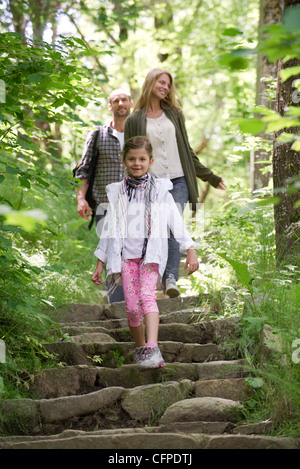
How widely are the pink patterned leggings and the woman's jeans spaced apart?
0.96m

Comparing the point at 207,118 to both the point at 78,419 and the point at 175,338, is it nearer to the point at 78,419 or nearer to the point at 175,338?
the point at 175,338

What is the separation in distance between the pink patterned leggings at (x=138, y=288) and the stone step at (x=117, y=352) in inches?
10.0

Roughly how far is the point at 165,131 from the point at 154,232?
5.32ft

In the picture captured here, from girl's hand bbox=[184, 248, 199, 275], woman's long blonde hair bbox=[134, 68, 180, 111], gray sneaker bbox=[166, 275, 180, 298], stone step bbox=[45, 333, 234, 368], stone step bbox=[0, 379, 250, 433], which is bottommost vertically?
stone step bbox=[0, 379, 250, 433]

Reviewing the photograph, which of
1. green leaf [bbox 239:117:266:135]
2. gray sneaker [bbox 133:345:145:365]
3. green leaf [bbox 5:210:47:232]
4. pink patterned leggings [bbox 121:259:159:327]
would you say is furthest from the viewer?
pink patterned leggings [bbox 121:259:159:327]

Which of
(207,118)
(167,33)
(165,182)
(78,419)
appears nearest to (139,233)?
(165,182)

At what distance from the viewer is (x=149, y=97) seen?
5621 millimetres

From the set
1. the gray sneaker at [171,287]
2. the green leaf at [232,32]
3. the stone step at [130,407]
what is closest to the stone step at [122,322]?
the gray sneaker at [171,287]

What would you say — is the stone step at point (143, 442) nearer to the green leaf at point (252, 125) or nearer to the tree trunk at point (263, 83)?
the green leaf at point (252, 125)

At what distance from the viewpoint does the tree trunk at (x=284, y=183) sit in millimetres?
4668

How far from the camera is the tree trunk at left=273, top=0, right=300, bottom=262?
4.67 meters

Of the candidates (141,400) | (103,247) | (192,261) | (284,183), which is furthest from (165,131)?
(141,400)

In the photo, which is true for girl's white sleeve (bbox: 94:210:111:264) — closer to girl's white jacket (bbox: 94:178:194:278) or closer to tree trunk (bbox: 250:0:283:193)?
girl's white jacket (bbox: 94:178:194:278)

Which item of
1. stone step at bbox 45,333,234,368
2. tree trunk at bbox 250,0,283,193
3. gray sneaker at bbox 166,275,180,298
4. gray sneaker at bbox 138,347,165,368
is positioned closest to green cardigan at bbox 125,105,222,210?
gray sneaker at bbox 166,275,180,298
